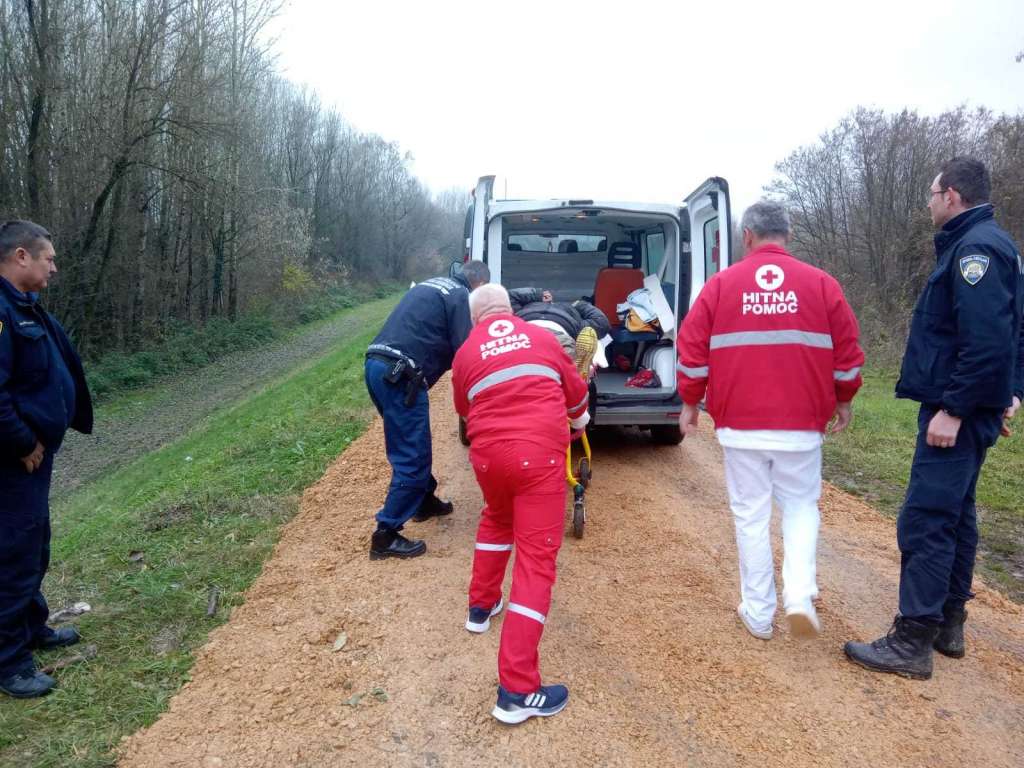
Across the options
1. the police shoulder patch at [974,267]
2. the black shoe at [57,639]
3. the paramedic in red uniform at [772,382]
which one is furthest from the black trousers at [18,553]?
the police shoulder patch at [974,267]

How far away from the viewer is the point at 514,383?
3.26 m

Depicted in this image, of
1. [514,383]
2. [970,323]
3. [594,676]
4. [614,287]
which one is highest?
[614,287]

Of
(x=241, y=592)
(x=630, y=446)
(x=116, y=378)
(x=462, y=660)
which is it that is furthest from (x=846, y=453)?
(x=116, y=378)

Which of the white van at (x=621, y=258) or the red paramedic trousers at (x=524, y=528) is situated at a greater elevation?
the white van at (x=621, y=258)

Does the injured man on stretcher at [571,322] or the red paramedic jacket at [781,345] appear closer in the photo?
the red paramedic jacket at [781,345]

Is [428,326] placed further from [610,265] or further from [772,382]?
[610,265]

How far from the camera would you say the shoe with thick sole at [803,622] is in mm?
3184

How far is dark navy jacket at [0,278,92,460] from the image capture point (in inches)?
127

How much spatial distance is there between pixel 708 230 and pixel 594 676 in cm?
435

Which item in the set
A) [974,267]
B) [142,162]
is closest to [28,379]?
[974,267]

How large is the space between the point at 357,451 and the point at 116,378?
13145 millimetres

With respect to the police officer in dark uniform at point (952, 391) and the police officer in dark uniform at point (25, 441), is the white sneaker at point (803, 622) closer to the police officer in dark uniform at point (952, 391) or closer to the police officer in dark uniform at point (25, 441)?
the police officer in dark uniform at point (952, 391)

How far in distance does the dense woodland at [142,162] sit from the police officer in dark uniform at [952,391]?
1667 cm

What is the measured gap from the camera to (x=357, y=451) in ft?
23.1
